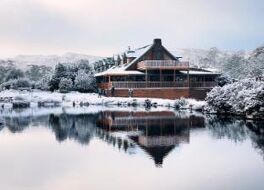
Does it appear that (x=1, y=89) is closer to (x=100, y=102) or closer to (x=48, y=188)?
(x=100, y=102)

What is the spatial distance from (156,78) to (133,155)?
179ft

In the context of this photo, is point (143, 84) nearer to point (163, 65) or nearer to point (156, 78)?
point (156, 78)

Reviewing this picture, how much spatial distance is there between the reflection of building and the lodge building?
2602 cm

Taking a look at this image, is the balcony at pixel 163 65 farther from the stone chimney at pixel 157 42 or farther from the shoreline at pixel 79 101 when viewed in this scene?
the shoreline at pixel 79 101

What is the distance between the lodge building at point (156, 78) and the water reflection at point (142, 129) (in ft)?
85.8

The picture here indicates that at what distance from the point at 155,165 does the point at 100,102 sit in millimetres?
51797

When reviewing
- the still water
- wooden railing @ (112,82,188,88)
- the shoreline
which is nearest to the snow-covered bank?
the shoreline

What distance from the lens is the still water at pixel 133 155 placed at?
19.6 metres

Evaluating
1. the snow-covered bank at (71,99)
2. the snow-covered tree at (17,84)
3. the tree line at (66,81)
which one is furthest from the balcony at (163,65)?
the snow-covered tree at (17,84)

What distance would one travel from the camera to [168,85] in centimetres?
7756

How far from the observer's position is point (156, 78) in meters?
80.1

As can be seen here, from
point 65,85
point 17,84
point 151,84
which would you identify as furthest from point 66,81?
point 151,84

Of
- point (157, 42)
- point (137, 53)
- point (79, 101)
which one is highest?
point (157, 42)

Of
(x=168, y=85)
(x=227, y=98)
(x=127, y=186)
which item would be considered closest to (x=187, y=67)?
(x=168, y=85)
